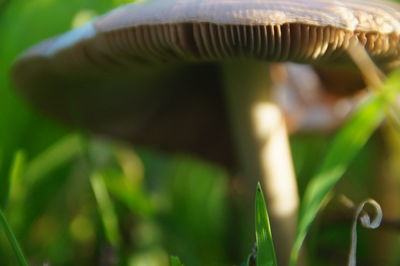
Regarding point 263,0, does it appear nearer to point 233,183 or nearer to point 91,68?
point 91,68

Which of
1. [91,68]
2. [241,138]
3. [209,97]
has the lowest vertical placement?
[241,138]

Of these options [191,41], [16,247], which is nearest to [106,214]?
[16,247]

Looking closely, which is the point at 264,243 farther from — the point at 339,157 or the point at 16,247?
the point at 16,247

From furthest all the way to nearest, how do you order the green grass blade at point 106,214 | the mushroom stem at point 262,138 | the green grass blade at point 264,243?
the mushroom stem at point 262,138 → the green grass blade at point 106,214 → the green grass blade at point 264,243

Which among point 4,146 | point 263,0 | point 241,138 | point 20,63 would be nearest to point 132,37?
point 263,0

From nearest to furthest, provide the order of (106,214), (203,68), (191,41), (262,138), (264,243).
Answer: (264,243) < (191,41) < (106,214) < (262,138) < (203,68)

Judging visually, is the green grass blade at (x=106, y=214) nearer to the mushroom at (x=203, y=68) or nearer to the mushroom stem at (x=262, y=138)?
the mushroom at (x=203, y=68)

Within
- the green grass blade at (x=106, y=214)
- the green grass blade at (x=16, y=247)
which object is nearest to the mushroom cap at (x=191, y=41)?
the green grass blade at (x=106, y=214)
